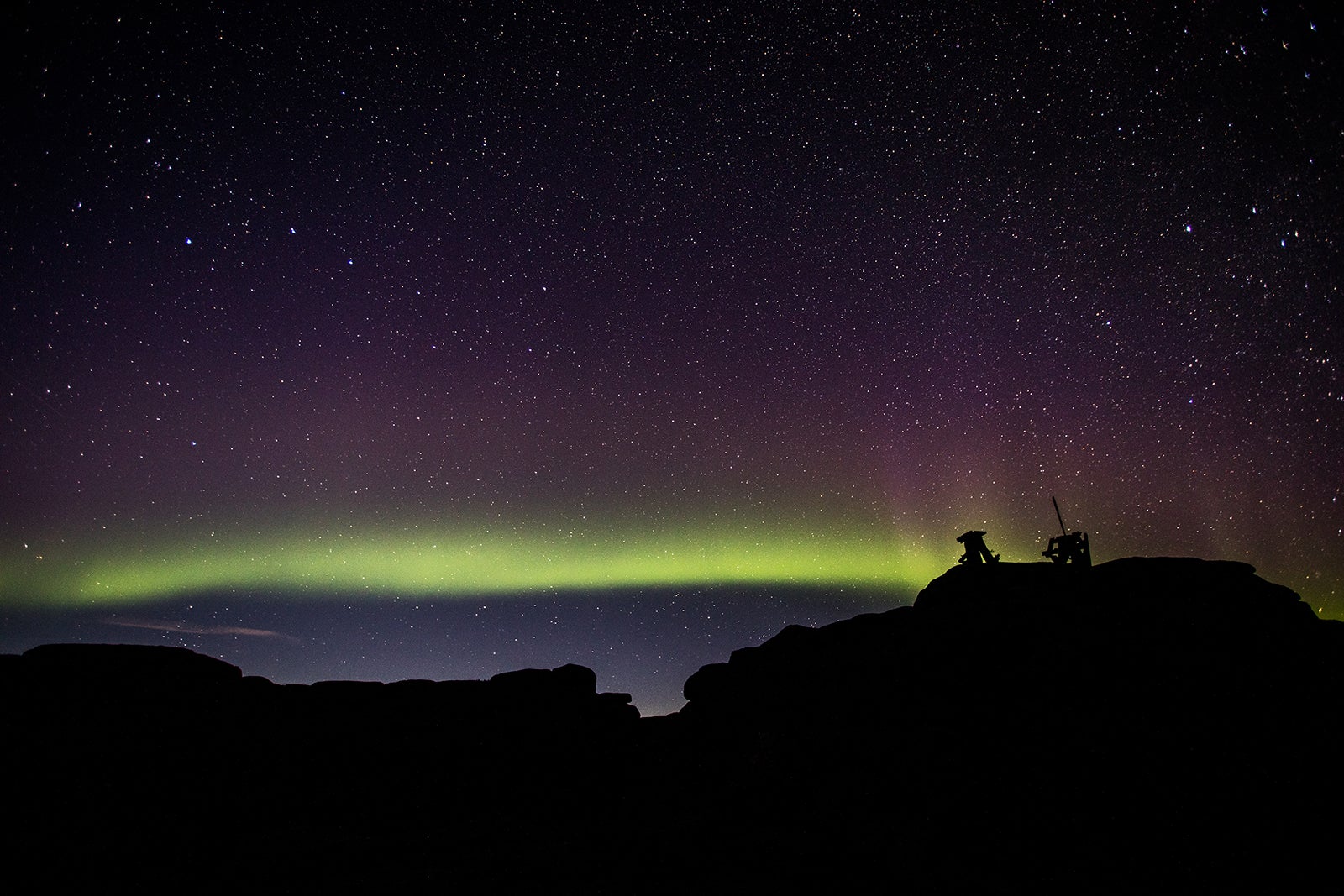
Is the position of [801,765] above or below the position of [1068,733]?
below

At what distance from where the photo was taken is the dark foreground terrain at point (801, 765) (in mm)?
12039

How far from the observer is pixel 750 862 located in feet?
40.1

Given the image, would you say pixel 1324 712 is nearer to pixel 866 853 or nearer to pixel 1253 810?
pixel 1253 810

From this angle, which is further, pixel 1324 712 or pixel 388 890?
pixel 1324 712

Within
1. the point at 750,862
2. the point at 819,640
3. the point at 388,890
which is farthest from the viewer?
the point at 819,640

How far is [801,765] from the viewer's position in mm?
16312

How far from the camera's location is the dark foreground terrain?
474 inches

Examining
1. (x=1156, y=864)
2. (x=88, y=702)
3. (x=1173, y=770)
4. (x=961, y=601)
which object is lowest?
(x=1156, y=864)

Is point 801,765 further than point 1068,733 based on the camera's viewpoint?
Yes

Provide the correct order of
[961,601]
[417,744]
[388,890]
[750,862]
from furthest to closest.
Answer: [417,744]
[961,601]
[750,862]
[388,890]

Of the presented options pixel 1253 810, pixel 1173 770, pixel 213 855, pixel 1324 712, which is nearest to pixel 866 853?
pixel 1173 770

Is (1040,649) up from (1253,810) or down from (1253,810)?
up

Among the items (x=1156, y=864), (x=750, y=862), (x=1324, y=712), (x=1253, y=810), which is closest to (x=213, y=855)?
(x=750, y=862)

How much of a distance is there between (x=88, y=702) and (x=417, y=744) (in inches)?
360
